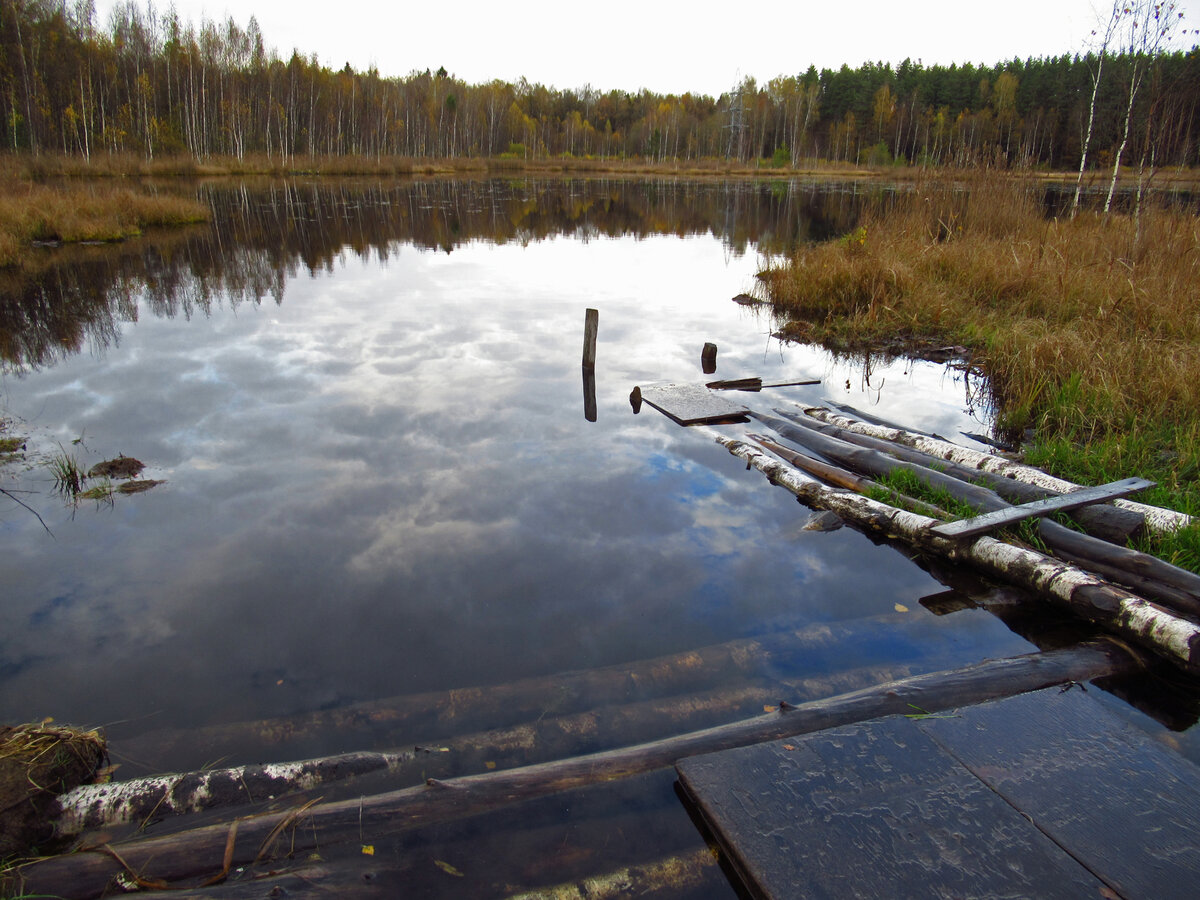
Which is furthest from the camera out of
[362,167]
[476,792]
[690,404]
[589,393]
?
[362,167]

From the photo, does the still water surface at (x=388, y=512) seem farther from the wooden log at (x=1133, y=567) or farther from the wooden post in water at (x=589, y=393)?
the wooden log at (x=1133, y=567)

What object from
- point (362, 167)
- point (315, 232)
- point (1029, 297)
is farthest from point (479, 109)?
point (1029, 297)

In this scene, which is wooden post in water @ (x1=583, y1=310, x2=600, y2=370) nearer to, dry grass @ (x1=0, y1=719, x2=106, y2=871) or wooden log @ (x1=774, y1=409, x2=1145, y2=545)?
wooden log @ (x1=774, y1=409, x2=1145, y2=545)

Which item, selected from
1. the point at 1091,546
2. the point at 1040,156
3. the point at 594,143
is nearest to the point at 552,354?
the point at 1091,546

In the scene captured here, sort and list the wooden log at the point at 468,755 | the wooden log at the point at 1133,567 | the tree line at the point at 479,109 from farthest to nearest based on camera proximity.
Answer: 1. the tree line at the point at 479,109
2. the wooden log at the point at 1133,567
3. the wooden log at the point at 468,755

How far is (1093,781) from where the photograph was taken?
3.10m

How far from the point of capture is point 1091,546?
15.8 feet

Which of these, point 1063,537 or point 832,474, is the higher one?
point 1063,537

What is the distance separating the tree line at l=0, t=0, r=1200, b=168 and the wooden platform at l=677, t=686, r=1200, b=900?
45.3ft

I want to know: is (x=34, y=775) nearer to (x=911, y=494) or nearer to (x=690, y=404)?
(x=911, y=494)

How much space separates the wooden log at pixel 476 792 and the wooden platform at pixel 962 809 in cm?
15

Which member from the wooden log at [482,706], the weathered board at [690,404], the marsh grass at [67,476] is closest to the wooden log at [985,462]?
the weathered board at [690,404]

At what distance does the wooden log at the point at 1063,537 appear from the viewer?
4324mm

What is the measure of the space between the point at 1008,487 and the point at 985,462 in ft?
2.06
